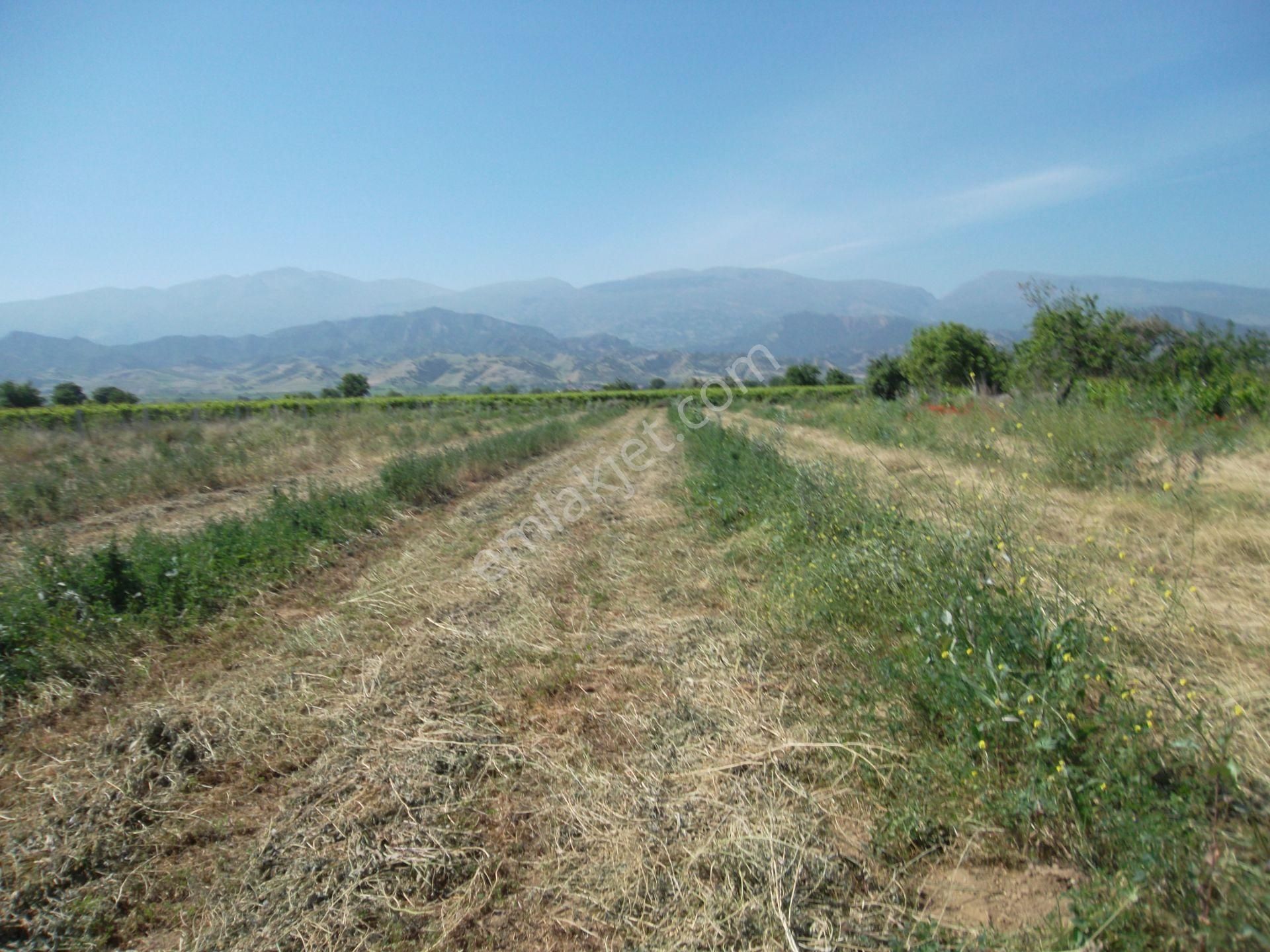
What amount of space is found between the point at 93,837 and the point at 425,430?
1841cm

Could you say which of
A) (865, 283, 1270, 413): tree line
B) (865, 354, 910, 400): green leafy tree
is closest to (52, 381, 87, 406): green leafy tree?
(865, 283, 1270, 413): tree line

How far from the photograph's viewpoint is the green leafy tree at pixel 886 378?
3506 centimetres

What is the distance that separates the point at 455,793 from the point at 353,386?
149 feet

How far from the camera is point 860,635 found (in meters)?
3.45

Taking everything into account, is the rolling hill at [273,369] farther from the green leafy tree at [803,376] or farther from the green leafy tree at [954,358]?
the green leafy tree at [954,358]

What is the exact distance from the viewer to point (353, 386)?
43.2m

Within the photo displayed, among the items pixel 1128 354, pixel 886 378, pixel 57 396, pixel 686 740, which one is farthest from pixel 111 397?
pixel 1128 354

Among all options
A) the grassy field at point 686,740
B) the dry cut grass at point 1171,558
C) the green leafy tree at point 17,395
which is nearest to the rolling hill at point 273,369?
the green leafy tree at point 17,395

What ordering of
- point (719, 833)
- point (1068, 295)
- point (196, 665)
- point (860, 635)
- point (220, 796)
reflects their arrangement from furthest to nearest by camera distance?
point (1068, 295), point (196, 665), point (860, 635), point (220, 796), point (719, 833)

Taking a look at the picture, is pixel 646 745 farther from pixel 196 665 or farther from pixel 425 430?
pixel 425 430

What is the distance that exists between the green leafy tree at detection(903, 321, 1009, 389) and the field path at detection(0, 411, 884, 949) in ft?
89.7

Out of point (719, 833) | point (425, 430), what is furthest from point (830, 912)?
point (425, 430)

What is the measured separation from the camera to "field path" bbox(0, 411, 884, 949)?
2.16 metres

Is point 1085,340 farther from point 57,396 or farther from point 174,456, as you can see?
point 57,396
